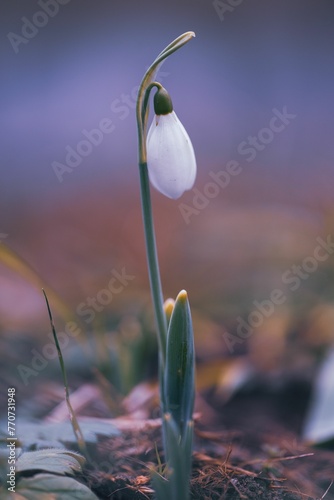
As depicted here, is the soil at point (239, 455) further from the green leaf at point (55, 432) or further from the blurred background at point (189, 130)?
the blurred background at point (189, 130)

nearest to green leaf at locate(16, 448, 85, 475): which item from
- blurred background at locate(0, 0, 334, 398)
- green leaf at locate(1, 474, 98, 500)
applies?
green leaf at locate(1, 474, 98, 500)

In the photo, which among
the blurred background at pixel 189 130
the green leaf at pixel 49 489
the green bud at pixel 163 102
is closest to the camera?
the green leaf at pixel 49 489

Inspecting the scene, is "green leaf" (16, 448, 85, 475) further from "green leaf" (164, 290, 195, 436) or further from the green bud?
the green bud

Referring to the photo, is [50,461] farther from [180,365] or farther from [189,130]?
[189,130]

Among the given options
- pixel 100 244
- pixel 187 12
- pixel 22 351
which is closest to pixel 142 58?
pixel 187 12

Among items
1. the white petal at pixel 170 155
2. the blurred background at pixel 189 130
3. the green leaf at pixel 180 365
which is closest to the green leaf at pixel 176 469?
the green leaf at pixel 180 365

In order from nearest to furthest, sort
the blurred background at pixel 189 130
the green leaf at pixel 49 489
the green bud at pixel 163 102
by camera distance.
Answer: the green leaf at pixel 49 489, the green bud at pixel 163 102, the blurred background at pixel 189 130
